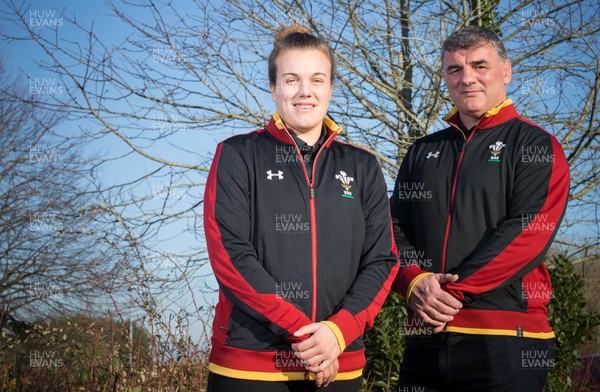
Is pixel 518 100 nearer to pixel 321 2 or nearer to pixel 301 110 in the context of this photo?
pixel 321 2

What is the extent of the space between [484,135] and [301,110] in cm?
111

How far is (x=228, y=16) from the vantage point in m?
8.31

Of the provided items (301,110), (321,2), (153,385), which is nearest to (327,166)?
(301,110)

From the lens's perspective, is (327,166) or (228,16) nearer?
(327,166)

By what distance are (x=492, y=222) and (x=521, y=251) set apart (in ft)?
0.67

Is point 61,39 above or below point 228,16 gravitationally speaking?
below
